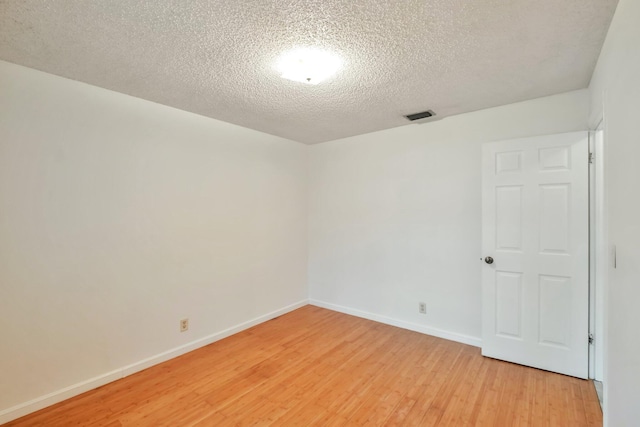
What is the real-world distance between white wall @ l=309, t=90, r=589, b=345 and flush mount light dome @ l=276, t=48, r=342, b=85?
1712 mm

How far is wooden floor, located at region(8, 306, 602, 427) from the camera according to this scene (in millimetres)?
1955

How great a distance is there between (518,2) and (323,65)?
3.66ft

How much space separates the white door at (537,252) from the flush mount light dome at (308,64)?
1781mm

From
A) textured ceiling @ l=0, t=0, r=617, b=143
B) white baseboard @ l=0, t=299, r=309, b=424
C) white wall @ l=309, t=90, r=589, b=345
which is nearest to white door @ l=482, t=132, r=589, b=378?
white wall @ l=309, t=90, r=589, b=345

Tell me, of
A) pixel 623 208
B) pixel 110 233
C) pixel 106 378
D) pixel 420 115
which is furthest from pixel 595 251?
pixel 106 378

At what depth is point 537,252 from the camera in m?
2.54

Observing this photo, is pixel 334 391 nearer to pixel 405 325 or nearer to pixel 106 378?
pixel 405 325

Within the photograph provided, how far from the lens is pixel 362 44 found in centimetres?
176

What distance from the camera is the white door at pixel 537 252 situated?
7.79ft

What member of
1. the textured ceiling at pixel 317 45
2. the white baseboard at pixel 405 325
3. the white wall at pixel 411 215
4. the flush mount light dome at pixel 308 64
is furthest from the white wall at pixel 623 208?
the flush mount light dome at pixel 308 64

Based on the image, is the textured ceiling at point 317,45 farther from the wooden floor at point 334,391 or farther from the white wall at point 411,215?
the wooden floor at point 334,391

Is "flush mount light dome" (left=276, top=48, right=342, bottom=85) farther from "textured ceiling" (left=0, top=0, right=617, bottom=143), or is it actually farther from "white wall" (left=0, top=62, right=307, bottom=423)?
"white wall" (left=0, top=62, right=307, bottom=423)

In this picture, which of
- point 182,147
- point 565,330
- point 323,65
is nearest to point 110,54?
point 182,147

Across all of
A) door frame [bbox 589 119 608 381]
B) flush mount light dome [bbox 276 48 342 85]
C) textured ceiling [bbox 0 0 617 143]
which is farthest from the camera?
door frame [bbox 589 119 608 381]
